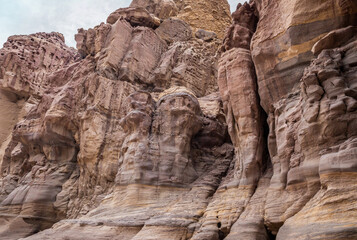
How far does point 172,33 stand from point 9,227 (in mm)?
16970

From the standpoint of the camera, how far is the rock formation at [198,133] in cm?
846

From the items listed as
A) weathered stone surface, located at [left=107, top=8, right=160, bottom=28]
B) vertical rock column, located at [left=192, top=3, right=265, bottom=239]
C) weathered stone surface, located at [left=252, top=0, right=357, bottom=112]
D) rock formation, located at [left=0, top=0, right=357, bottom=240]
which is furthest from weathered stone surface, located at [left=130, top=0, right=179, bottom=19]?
weathered stone surface, located at [left=252, top=0, right=357, bottom=112]

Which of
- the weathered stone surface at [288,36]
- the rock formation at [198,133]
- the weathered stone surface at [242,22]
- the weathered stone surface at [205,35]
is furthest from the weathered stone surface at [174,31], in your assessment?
the weathered stone surface at [288,36]

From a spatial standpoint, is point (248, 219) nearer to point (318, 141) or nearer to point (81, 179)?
point (318, 141)

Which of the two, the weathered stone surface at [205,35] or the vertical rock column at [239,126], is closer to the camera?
the vertical rock column at [239,126]

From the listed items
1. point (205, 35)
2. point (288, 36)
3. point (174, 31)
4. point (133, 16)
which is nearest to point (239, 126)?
point (288, 36)

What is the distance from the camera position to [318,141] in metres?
8.41

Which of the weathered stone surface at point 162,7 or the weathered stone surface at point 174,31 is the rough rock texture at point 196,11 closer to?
the weathered stone surface at point 162,7

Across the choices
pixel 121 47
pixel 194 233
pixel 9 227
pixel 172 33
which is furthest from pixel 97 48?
pixel 194 233

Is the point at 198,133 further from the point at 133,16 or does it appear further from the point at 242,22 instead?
the point at 133,16

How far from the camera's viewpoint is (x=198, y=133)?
53.6 ft

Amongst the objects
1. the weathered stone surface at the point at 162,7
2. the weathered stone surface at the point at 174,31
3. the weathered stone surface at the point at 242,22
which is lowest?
the weathered stone surface at the point at 242,22

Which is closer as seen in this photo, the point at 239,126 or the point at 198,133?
the point at 239,126

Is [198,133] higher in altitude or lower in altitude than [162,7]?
lower
